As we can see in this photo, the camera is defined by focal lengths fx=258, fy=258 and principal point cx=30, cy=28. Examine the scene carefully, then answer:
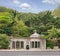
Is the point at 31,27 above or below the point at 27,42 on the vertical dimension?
above

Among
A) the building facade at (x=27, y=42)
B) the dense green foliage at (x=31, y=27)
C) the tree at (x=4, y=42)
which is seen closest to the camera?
the tree at (x=4, y=42)

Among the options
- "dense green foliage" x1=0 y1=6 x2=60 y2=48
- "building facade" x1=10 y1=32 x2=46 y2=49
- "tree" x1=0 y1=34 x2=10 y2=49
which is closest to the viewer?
"tree" x1=0 y1=34 x2=10 y2=49

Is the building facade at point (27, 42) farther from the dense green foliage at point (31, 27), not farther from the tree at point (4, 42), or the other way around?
the dense green foliage at point (31, 27)

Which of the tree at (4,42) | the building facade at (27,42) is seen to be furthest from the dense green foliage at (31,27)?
the tree at (4,42)

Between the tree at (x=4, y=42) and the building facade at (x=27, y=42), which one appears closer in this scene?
the tree at (x=4, y=42)

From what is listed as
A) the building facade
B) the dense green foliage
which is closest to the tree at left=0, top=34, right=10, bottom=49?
the building facade

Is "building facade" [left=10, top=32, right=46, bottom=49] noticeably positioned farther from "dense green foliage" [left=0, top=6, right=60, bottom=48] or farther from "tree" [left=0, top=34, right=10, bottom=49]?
"dense green foliage" [left=0, top=6, right=60, bottom=48]

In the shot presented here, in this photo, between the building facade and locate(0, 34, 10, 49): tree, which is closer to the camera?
locate(0, 34, 10, 49): tree

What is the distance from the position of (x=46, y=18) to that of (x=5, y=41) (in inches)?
678

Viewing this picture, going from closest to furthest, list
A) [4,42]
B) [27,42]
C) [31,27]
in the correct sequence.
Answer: [4,42], [27,42], [31,27]

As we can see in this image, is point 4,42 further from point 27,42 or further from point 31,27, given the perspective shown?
point 31,27

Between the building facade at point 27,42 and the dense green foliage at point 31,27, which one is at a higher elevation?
the dense green foliage at point 31,27

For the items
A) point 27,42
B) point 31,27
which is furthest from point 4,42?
point 31,27

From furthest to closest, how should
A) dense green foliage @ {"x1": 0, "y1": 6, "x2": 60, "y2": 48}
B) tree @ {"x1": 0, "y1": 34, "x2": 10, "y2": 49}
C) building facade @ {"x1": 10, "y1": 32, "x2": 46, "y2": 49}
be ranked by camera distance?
dense green foliage @ {"x1": 0, "y1": 6, "x2": 60, "y2": 48} < building facade @ {"x1": 10, "y1": 32, "x2": 46, "y2": 49} < tree @ {"x1": 0, "y1": 34, "x2": 10, "y2": 49}
